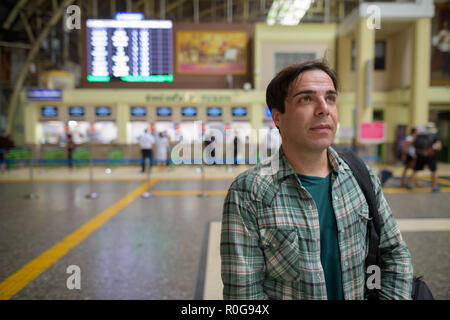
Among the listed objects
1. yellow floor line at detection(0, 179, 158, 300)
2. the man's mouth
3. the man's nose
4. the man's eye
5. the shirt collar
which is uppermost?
the man's eye

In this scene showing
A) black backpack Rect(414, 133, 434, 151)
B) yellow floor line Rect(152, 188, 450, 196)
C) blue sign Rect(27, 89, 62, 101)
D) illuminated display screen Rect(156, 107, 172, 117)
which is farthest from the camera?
illuminated display screen Rect(156, 107, 172, 117)

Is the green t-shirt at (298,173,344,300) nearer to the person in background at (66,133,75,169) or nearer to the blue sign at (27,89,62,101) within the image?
the person in background at (66,133,75,169)

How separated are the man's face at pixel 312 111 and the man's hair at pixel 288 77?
19 millimetres

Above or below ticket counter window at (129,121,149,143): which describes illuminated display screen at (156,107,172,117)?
above

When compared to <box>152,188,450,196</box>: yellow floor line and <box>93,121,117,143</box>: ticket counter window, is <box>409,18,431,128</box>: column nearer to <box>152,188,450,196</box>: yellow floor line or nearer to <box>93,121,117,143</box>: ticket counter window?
<box>152,188,450,196</box>: yellow floor line

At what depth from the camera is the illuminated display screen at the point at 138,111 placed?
15.2 meters

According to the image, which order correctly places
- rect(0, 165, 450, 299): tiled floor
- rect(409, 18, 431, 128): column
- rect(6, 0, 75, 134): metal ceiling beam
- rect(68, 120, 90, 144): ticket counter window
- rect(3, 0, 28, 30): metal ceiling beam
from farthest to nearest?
rect(6, 0, 75, 134): metal ceiling beam → rect(3, 0, 28, 30): metal ceiling beam → rect(68, 120, 90, 144): ticket counter window → rect(409, 18, 431, 128): column → rect(0, 165, 450, 299): tiled floor

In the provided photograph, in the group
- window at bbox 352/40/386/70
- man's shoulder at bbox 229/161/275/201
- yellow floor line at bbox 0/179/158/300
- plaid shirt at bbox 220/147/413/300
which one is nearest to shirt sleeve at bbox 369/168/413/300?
plaid shirt at bbox 220/147/413/300

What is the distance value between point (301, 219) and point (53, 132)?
17163 millimetres

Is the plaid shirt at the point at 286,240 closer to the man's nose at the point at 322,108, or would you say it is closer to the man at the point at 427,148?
the man's nose at the point at 322,108

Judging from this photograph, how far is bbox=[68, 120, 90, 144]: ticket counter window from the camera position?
1533cm

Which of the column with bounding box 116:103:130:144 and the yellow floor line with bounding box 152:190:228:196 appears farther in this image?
the column with bounding box 116:103:130:144

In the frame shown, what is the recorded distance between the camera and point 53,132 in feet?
51.5

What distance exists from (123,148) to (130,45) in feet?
39.3
